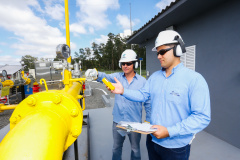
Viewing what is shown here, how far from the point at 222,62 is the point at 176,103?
247cm

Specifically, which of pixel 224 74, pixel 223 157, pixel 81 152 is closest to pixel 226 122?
pixel 223 157

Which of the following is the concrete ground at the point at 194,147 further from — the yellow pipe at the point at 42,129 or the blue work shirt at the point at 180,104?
the yellow pipe at the point at 42,129

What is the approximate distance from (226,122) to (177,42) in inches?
104

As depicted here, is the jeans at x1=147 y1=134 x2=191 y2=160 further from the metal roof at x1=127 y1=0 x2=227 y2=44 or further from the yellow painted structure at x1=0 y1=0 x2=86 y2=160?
the metal roof at x1=127 y1=0 x2=227 y2=44

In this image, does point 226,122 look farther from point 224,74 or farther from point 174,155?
point 174,155

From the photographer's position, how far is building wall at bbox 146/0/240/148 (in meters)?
2.63

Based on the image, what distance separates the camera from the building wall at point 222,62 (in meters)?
2.63

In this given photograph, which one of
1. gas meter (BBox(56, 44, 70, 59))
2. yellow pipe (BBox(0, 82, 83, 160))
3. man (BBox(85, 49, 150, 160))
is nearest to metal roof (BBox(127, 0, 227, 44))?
man (BBox(85, 49, 150, 160))

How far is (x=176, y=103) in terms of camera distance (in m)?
1.25

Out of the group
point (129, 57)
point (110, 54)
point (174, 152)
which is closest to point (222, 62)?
point (129, 57)

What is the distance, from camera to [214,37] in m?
3.04

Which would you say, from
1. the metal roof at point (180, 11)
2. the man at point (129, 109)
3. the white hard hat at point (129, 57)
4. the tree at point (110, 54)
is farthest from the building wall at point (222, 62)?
the tree at point (110, 54)

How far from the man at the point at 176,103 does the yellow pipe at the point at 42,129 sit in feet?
2.60

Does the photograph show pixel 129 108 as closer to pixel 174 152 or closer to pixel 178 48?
pixel 174 152
